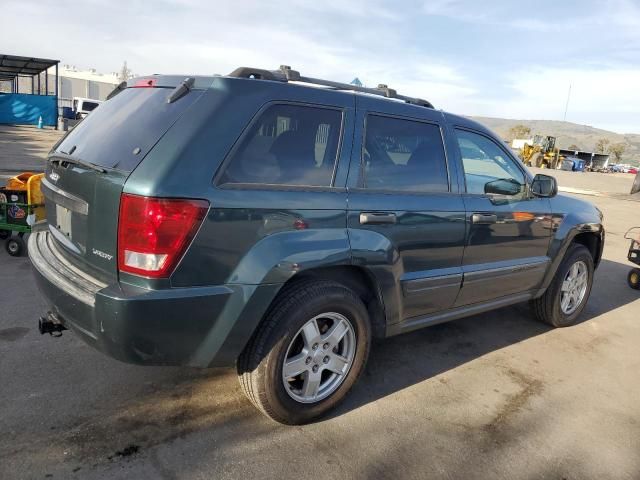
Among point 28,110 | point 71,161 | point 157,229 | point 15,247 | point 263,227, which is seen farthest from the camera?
point 28,110

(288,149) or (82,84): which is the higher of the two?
(82,84)

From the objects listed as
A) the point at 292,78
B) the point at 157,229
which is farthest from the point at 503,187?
the point at 157,229

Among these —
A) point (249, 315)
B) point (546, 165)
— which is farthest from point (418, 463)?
point (546, 165)

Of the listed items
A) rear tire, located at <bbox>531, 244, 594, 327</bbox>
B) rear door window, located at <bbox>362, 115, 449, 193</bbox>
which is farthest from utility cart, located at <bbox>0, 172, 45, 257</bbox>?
rear tire, located at <bbox>531, 244, 594, 327</bbox>

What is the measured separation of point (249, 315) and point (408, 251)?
1.15 meters

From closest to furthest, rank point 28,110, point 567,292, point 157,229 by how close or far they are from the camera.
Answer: point 157,229 → point 567,292 → point 28,110

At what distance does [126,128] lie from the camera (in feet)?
8.86

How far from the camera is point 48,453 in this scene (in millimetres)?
2484

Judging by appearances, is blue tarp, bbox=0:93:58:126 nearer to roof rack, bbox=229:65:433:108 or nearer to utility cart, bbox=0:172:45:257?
utility cart, bbox=0:172:45:257

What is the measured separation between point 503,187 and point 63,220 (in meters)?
3.07

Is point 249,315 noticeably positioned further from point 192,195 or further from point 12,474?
point 12,474

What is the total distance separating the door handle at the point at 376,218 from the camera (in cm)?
290

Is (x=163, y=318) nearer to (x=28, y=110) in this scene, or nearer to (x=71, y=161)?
(x=71, y=161)

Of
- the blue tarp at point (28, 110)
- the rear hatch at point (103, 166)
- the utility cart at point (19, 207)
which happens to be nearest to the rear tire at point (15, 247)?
the utility cart at point (19, 207)
